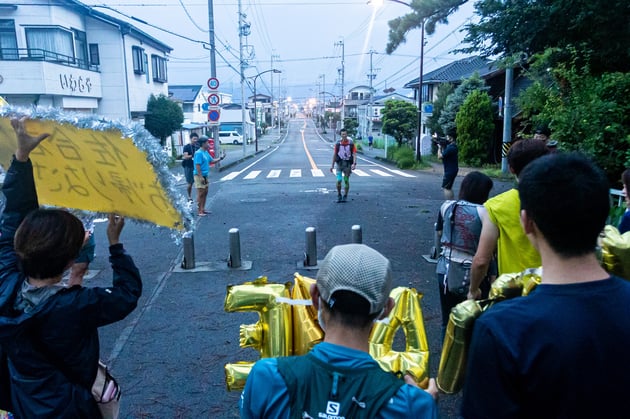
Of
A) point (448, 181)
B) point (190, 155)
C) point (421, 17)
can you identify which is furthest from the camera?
point (190, 155)

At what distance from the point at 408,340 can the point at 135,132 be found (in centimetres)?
158

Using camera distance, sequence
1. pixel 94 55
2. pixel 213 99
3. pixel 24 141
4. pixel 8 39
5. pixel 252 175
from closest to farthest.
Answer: pixel 24 141
pixel 8 39
pixel 213 99
pixel 252 175
pixel 94 55

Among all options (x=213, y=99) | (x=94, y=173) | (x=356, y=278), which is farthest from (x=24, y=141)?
(x=213, y=99)

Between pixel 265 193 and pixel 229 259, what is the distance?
7.89 meters

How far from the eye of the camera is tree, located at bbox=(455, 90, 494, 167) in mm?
24328

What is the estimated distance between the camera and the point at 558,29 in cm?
800

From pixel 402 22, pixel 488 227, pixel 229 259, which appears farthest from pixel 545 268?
pixel 402 22

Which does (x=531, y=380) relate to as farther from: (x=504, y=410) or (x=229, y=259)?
(x=229, y=259)

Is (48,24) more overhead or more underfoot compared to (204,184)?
more overhead

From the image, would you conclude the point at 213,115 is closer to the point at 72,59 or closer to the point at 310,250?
the point at 72,59

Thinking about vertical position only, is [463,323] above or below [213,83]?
below

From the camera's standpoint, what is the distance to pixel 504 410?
1347mm

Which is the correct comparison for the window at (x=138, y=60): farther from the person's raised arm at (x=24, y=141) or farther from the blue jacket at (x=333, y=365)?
the blue jacket at (x=333, y=365)

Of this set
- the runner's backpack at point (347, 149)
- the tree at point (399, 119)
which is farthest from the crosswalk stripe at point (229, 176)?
the tree at point (399, 119)
